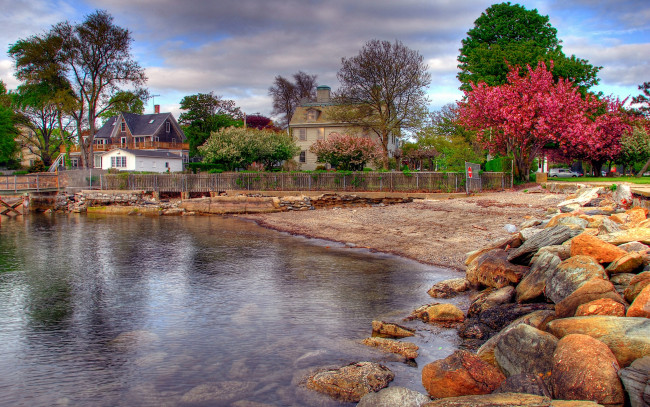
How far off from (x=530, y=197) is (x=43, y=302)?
78.2ft

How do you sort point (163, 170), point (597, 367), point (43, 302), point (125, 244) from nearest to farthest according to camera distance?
point (597, 367) → point (43, 302) → point (125, 244) → point (163, 170)

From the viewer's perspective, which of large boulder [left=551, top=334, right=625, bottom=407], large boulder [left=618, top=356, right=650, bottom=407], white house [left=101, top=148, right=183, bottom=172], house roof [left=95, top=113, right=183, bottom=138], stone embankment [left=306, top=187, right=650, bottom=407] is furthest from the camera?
house roof [left=95, top=113, right=183, bottom=138]

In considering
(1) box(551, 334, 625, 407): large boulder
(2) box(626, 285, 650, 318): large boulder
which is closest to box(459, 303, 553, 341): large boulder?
(2) box(626, 285, 650, 318): large boulder

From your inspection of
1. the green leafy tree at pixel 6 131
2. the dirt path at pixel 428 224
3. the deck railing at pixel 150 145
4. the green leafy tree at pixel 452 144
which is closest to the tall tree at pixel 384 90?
the green leafy tree at pixel 452 144

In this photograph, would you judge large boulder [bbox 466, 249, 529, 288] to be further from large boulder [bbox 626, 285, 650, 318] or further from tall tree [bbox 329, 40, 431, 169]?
tall tree [bbox 329, 40, 431, 169]

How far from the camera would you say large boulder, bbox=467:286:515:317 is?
9953 millimetres

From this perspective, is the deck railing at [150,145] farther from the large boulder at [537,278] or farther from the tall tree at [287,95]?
the large boulder at [537,278]

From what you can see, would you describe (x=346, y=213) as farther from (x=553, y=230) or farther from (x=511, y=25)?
(x=511, y=25)

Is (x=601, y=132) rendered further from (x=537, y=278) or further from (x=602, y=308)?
(x=602, y=308)

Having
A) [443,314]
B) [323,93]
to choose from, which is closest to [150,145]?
[323,93]

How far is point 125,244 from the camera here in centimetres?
2219

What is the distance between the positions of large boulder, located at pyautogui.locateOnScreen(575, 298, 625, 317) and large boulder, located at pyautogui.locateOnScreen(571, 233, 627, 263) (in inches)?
90.0

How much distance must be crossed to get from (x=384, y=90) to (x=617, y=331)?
1795 inches

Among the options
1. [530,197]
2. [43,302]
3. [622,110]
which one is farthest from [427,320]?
[622,110]
